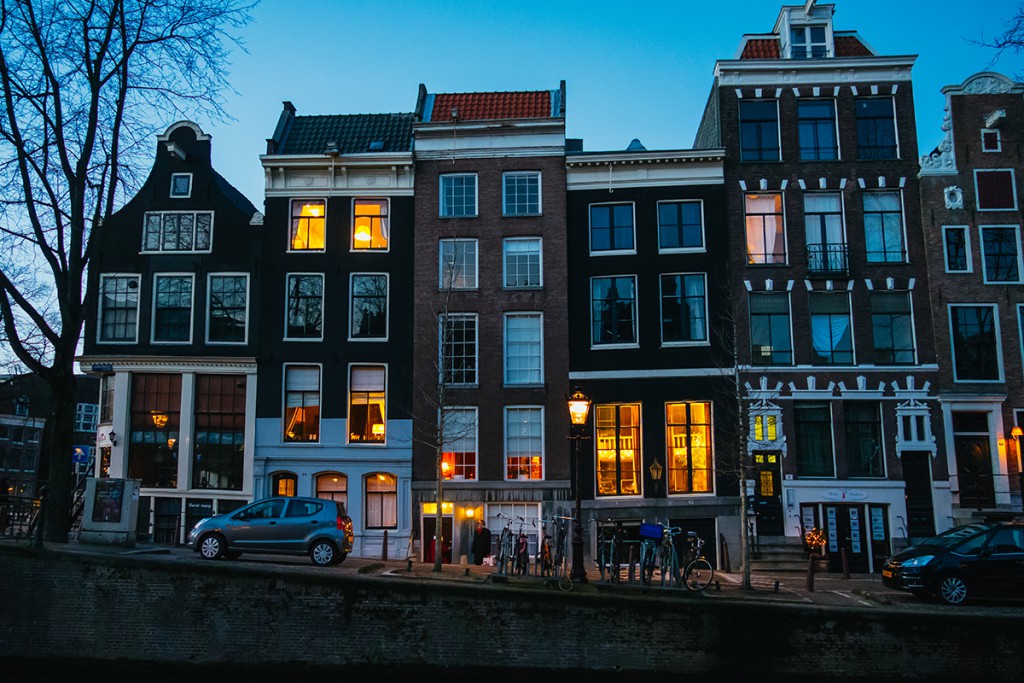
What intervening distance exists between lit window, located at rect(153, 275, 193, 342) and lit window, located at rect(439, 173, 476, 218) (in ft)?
31.2

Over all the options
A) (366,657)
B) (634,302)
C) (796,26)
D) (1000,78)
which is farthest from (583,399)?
(1000,78)

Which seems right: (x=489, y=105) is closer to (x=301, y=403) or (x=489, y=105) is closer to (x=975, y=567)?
(x=301, y=403)

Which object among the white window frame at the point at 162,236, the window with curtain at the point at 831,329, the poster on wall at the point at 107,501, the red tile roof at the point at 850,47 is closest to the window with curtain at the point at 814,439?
the window with curtain at the point at 831,329

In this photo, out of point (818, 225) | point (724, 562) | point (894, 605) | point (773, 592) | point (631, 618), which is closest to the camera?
point (631, 618)

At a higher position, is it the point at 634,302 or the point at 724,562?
the point at 634,302

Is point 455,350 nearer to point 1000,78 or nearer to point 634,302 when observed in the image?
point 634,302

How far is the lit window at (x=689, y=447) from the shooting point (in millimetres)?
26969

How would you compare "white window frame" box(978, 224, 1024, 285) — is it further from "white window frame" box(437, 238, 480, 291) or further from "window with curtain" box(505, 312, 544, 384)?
"white window frame" box(437, 238, 480, 291)

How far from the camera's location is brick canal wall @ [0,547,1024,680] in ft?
52.6

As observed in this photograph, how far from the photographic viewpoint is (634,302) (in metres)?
28.4

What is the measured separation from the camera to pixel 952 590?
710 inches

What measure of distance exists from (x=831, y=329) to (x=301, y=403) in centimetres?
1821

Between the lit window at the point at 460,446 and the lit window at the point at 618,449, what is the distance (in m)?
4.22

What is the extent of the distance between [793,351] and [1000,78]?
11860mm
